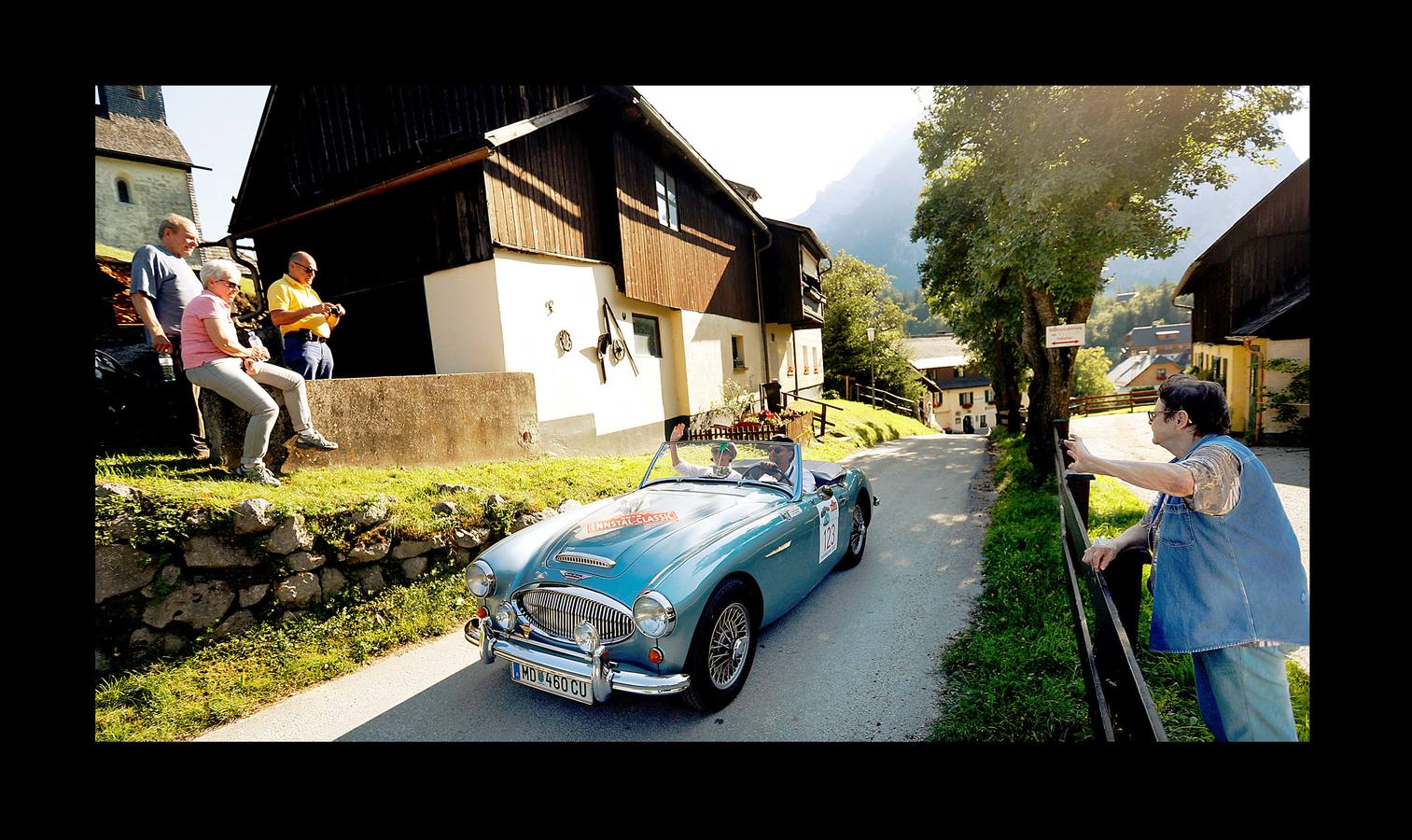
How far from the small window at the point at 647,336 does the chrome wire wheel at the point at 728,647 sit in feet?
29.7

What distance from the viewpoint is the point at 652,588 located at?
291cm

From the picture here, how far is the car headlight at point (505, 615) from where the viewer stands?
129 inches

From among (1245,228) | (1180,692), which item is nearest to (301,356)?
(1180,692)

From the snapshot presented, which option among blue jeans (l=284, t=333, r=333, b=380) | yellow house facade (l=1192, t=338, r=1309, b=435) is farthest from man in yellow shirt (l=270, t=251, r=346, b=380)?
yellow house facade (l=1192, t=338, r=1309, b=435)

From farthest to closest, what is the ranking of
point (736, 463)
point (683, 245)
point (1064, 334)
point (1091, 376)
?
1. point (1091, 376)
2. point (683, 245)
3. point (1064, 334)
4. point (736, 463)

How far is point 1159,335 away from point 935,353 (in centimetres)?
4600

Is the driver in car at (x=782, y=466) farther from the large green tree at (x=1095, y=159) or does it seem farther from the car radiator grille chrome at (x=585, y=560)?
the large green tree at (x=1095, y=159)

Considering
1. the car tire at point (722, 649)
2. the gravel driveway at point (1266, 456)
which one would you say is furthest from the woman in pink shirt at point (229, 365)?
the gravel driveway at point (1266, 456)

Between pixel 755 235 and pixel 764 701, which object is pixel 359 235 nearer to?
pixel 764 701

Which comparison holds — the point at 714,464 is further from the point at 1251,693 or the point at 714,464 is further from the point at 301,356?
the point at 301,356

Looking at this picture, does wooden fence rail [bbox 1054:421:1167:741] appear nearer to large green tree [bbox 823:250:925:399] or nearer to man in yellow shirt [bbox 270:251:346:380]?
man in yellow shirt [bbox 270:251:346:380]

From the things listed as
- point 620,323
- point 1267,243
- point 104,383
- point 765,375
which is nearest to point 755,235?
point 765,375

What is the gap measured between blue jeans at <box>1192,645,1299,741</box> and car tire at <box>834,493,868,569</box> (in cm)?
310
